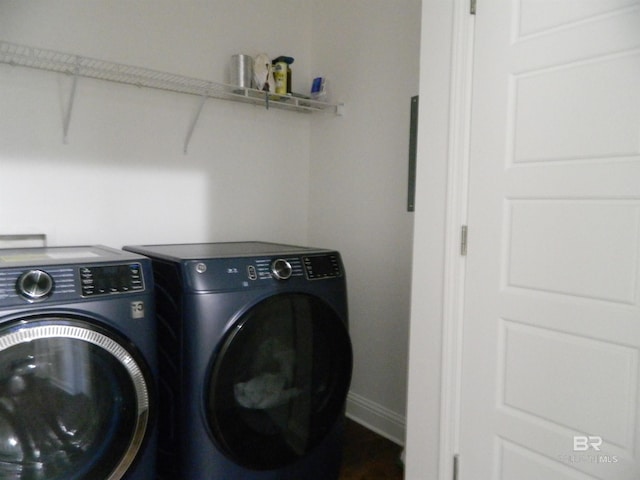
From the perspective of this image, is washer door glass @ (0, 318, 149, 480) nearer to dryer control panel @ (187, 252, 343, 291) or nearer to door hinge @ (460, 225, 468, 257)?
dryer control panel @ (187, 252, 343, 291)

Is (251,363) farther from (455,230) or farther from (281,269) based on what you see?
(455,230)

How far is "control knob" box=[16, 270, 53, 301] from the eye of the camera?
3.97ft

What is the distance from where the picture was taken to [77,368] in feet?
4.27

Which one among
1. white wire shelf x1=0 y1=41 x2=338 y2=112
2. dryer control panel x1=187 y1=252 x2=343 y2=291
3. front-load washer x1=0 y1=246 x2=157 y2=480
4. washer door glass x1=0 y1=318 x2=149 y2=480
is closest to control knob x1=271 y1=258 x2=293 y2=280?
dryer control panel x1=187 y1=252 x2=343 y2=291

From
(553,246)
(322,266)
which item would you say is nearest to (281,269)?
(322,266)

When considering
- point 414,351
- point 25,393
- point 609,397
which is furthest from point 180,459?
point 609,397

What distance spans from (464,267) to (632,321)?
49 centimetres

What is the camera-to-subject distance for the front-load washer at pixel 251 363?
58.0 inches

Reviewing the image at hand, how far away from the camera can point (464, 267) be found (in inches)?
60.3

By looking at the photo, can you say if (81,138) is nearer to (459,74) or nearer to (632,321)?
(459,74)

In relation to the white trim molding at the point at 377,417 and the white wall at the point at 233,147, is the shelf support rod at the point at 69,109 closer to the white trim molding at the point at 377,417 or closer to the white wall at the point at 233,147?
the white wall at the point at 233,147

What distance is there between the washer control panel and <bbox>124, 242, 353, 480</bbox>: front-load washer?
0.13 meters

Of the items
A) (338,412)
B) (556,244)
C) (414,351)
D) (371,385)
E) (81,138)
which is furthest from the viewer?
(371,385)

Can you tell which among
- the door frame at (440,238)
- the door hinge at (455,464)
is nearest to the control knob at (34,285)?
the door frame at (440,238)
